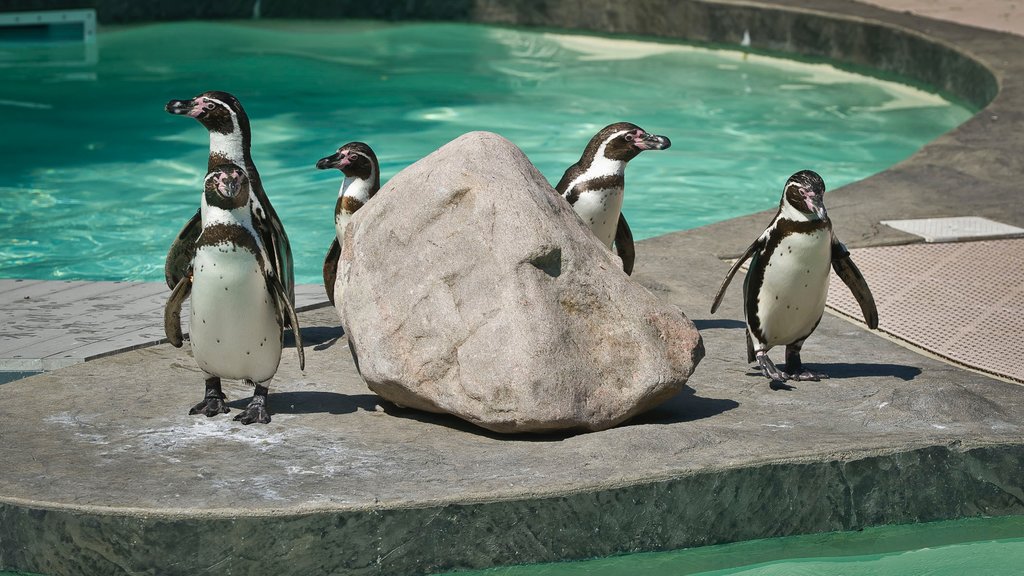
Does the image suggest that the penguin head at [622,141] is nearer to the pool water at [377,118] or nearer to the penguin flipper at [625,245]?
the penguin flipper at [625,245]

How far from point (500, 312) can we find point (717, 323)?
1.78 m

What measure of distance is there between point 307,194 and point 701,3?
5.97 meters

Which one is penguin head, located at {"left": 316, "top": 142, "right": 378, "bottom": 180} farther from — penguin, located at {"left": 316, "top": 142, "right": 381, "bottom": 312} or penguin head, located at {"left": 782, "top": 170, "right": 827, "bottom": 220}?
penguin head, located at {"left": 782, "top": 170, "right": 827, "bottom": 220}

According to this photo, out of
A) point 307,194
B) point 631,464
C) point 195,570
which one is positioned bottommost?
point 307,194

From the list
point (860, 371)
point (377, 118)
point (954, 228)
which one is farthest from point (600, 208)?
point (377, 118)

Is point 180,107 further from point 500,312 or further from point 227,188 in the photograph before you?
point 500,312

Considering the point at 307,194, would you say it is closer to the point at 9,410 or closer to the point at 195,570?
the point at 9,410

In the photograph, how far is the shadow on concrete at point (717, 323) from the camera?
5508 mm

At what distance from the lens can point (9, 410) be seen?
4266mm

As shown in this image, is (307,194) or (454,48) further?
(454,48)

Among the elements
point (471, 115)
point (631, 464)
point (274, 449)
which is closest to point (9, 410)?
point (274, 449)

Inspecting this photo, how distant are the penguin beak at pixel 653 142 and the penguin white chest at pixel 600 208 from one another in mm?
228

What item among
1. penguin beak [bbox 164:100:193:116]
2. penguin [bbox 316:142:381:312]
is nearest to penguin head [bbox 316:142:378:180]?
penguin [bbox 316:142:381:312]

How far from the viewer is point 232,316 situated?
13.7 ft
